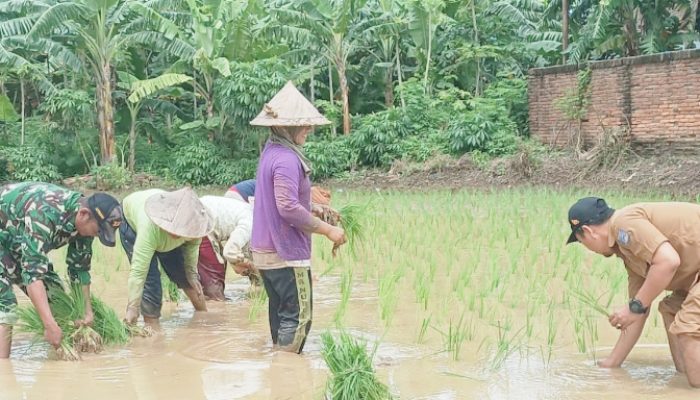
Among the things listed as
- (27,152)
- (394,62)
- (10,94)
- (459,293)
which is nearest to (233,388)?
(459,293)

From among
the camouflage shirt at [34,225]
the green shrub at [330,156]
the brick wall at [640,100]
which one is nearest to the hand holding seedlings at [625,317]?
the camouflage shirt at [34,225]

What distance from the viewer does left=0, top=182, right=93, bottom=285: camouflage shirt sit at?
393cm

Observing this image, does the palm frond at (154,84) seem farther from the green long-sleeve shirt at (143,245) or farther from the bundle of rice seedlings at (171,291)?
the green long-sleeve shirt at (143,245)

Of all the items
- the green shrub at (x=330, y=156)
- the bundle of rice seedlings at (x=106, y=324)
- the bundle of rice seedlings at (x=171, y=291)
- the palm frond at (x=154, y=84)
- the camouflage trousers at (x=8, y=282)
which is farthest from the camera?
the green shrub at (x=330, y=156)

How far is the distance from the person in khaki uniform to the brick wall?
32.1 feet

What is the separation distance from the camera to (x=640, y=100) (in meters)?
13.4

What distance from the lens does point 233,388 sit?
12.3 ft

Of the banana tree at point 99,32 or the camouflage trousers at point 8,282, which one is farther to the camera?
the banana tree at point 99,32

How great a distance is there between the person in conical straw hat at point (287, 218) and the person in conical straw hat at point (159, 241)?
0.54 metres

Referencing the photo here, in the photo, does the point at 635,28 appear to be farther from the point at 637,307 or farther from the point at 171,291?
the point at 637,307

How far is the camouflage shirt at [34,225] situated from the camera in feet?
12.9

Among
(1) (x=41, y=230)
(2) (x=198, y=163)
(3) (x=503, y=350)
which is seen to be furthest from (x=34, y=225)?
(2) (x=198, y=163)

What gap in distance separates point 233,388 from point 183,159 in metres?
12.7

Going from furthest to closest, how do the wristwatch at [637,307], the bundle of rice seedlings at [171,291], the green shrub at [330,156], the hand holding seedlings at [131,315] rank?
the green shrub at [330,156], the bundle of rice seedlings at [171,291], the hand holding seedlings at [131,315], the wristwatch at [637,307]
